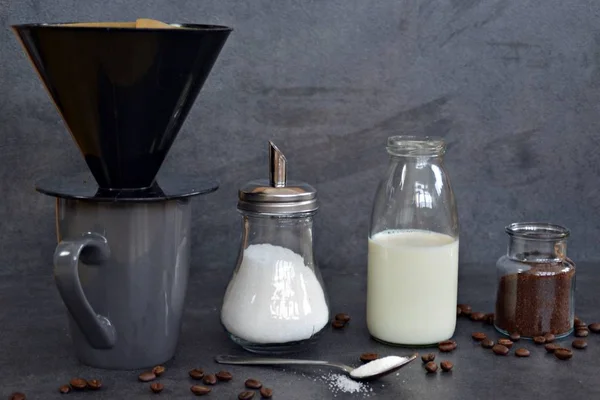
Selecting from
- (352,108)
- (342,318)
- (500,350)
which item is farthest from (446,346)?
(352,108)

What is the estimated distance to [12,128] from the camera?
1.58m

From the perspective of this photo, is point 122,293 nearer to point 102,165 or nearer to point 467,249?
point 102,165

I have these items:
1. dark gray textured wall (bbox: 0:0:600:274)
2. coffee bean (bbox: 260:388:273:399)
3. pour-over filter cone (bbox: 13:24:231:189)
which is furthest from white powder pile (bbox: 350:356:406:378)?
dark gray textured wall (bbox: 0:0:600:274)

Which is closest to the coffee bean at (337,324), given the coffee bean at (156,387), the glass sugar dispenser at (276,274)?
the glass sugar dispenser at (276,274)

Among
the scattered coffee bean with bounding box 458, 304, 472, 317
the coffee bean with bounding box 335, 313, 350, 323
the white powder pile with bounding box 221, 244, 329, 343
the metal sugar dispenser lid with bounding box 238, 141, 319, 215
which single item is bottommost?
the coffee bean with bounding box 335, 313, 350, 323

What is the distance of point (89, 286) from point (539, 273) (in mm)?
587

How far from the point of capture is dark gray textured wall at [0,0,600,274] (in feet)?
5.20

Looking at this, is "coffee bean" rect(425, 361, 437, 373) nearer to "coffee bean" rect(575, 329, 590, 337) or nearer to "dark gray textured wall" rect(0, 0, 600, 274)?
"coffee bean" rect(575, 329, 590, 337)

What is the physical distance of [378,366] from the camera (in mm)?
→ 1113

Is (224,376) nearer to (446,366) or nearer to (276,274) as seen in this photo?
(276,274)

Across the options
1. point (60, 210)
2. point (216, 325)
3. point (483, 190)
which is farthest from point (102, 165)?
point (483, 190)

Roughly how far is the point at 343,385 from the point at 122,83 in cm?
43

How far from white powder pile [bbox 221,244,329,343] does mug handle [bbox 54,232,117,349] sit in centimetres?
16

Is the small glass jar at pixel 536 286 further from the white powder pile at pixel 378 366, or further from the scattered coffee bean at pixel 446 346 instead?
the white powder pile at pixel 378 366
